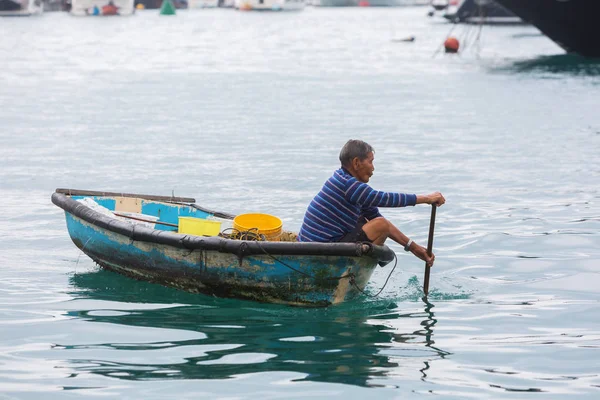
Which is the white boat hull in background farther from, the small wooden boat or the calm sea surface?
the small wooden boat

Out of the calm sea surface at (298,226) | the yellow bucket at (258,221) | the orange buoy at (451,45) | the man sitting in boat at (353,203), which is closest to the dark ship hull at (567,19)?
the calm sea surface at (298,226)

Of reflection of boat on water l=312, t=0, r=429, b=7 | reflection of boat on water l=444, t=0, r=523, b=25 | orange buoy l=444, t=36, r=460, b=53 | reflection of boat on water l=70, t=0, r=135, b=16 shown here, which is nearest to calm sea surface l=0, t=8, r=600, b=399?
orange buoy l=444, t=36, r=460, b=53

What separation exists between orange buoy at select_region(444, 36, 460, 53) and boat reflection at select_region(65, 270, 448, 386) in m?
38.9

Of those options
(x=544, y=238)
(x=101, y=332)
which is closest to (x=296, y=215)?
(x=544, y=238)

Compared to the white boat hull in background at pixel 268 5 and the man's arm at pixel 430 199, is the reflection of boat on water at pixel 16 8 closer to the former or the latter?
the white boat hull in background at pixel 268 5

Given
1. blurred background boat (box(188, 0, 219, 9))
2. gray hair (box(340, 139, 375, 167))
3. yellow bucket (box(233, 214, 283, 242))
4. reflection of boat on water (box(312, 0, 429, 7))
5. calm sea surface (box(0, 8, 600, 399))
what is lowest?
calm sea surface (box(0, 8, 600, 399))

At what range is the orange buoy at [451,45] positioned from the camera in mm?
46531

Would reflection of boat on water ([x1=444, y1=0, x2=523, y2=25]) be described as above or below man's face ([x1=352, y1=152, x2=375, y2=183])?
above

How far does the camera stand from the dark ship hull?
3731 centimetres

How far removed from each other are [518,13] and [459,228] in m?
29.0

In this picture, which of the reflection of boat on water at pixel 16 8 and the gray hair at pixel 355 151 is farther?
the reflection of boat on water at pixel 16 8

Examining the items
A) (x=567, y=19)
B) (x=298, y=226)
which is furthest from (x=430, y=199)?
(x=567, y=19)

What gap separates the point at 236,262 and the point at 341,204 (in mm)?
1068

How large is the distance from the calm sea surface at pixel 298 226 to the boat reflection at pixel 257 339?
0.02 meters
